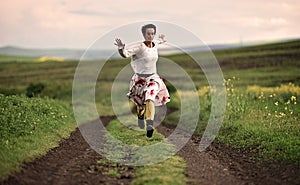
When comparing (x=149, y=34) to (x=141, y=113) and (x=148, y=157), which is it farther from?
(x=148, y=157)

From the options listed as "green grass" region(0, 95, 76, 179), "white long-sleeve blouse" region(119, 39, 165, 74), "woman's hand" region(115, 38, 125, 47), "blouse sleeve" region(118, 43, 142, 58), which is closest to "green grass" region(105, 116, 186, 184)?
"green grass" region(0, 95, 76, 179)

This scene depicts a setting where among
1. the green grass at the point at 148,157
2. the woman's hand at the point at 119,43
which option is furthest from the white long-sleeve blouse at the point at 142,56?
the green grass at the point at 148,157

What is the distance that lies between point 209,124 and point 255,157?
5802mm

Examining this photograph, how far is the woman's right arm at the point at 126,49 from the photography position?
1296 cm

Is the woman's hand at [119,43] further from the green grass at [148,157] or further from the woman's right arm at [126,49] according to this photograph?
the green grass at [148,157]

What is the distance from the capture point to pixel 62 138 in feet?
49.4

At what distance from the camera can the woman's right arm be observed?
12961 millimetres

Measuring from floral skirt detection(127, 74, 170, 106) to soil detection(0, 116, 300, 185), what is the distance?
75.7 inches

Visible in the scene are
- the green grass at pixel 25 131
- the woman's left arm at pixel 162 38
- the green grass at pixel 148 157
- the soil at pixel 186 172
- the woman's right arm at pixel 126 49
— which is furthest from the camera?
the woman's left arm at pixel 162 38

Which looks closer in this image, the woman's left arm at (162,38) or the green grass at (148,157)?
the green grass at (148,157)

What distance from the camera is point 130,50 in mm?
13398

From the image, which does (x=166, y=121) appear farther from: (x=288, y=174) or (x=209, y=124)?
(x=288, y=174)

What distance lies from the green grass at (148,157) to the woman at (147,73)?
2.59 feet

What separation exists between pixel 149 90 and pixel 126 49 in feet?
4.97
